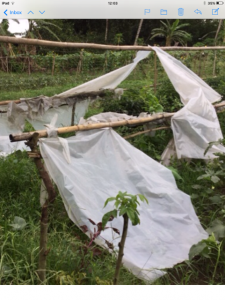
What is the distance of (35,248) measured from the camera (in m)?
1.45

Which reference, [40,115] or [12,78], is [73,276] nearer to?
[40,115]

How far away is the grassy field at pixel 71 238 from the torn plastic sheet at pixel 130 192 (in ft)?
→ 0.31

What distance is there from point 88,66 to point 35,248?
830cm

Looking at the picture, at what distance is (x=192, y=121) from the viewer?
265cm

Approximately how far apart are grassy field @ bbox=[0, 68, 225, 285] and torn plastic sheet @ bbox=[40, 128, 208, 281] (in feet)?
0.31

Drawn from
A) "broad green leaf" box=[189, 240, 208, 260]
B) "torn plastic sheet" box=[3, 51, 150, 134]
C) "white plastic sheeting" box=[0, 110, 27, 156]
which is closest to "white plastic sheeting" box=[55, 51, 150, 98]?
"torn plastic sheet" box=[3, 51, 150, 134]

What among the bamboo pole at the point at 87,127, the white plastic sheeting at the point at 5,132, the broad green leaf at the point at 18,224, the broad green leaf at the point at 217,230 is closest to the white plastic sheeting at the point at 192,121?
the bamboo pole at the point at 87,127

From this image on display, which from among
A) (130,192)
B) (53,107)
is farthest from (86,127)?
(53,107)

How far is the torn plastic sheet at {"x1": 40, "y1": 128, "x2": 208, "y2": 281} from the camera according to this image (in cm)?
173

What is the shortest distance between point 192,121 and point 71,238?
1.47m

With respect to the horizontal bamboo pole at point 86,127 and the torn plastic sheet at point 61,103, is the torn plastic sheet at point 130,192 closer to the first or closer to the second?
the horizontal bamboo pole at point 86,127

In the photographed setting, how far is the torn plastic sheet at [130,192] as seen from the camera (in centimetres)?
173

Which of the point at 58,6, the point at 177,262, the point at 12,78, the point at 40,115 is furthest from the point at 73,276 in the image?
the point at 12,78

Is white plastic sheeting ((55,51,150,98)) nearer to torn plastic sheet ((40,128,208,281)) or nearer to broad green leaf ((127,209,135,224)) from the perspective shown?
torn plastic sheet ((40,128,208,281))
